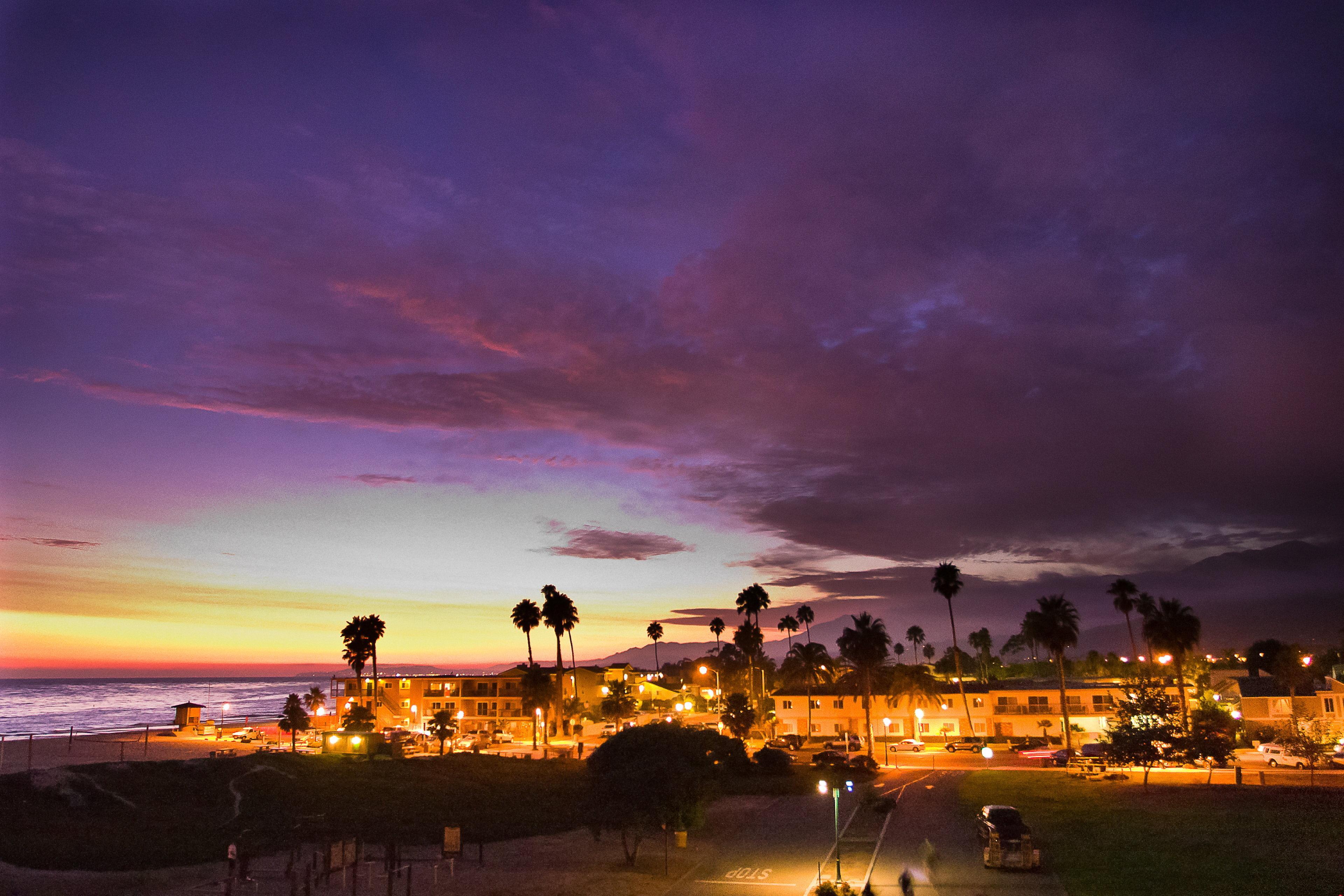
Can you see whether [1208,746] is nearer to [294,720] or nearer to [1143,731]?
[1143,731]

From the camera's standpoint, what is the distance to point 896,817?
44344 mm

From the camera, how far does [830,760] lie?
6788cm

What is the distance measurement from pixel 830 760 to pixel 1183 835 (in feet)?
110

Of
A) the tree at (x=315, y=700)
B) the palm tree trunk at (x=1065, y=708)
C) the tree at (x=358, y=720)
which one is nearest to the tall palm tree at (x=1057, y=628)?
the palm tree trunk at (x=1065, y=708)

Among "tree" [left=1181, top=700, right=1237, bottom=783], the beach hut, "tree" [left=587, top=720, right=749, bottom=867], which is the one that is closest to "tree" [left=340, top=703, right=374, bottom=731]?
the beach hut

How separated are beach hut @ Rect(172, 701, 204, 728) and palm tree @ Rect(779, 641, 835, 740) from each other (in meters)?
69.9

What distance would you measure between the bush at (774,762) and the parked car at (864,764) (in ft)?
15.2

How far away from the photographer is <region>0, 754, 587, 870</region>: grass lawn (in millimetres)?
37688

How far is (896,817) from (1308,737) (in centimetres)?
3583

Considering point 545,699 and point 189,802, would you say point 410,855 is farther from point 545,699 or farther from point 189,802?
point 545,699

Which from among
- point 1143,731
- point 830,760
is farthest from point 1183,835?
point 830,760

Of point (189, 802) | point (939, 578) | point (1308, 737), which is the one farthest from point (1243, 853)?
point (939, 578)

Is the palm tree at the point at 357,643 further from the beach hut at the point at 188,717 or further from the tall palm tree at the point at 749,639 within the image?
the tall palm tree at the point at 749,639

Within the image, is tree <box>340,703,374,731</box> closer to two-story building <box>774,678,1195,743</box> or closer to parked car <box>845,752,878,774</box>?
parked car <box>845,752,878,774</box>
